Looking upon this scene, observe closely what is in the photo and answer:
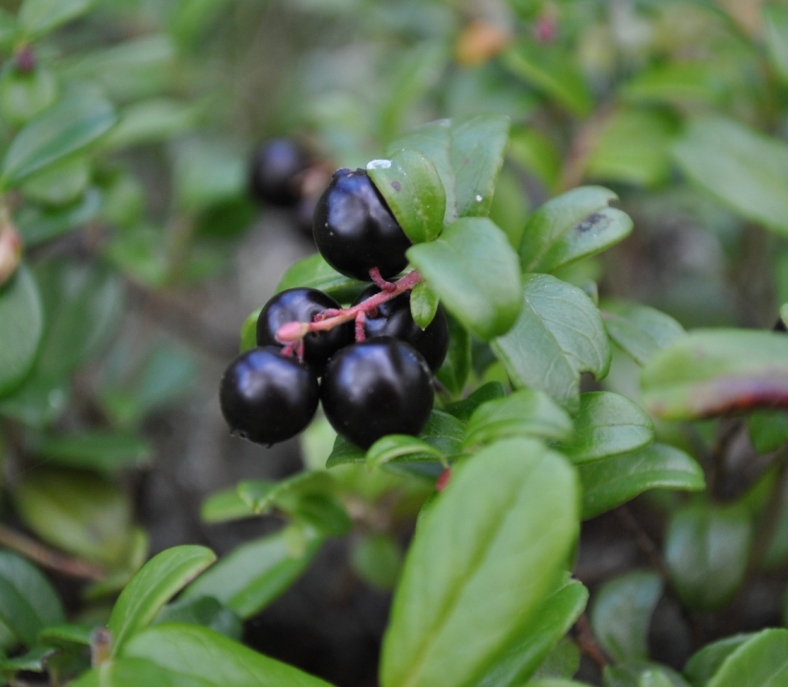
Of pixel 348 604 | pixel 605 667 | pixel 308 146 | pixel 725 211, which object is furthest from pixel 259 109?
pixel 605 667

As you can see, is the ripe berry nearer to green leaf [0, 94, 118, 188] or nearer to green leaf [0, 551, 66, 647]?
green leaf [0, 551, 66, 647]

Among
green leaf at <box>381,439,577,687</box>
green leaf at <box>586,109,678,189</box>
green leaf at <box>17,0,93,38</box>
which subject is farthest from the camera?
green leaf at <box>586,109,678,189</box>

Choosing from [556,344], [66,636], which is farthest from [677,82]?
[66,636]

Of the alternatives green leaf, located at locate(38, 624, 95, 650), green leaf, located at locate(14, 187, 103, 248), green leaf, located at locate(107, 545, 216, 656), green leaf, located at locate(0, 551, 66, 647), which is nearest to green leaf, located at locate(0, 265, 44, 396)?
green leaf, located at locate(14, 187, 103, 248)

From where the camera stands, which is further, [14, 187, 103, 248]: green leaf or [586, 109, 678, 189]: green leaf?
[586, 109, 678, 189]: green leaf

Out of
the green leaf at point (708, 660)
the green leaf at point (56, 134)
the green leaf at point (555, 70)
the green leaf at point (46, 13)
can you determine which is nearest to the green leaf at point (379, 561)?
the green leaf at point (708, 660)

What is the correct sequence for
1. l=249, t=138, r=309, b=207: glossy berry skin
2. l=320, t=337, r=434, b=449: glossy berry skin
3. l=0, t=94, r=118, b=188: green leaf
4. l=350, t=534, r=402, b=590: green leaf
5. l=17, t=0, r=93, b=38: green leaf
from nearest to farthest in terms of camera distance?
1. l=320, t=337, r=434, b=449: glossy berry skin
2. l=0, t=94, r=118, b=188: green leaf
3. l=17, t=0, r=93, b=38: green leaf
4. l=350, t=534, r=402, b=590: green leaf
5. l=249, t=138, r=309, b=207: glossy berry skin

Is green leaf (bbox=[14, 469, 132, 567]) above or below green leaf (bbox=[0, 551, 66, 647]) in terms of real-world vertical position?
below
